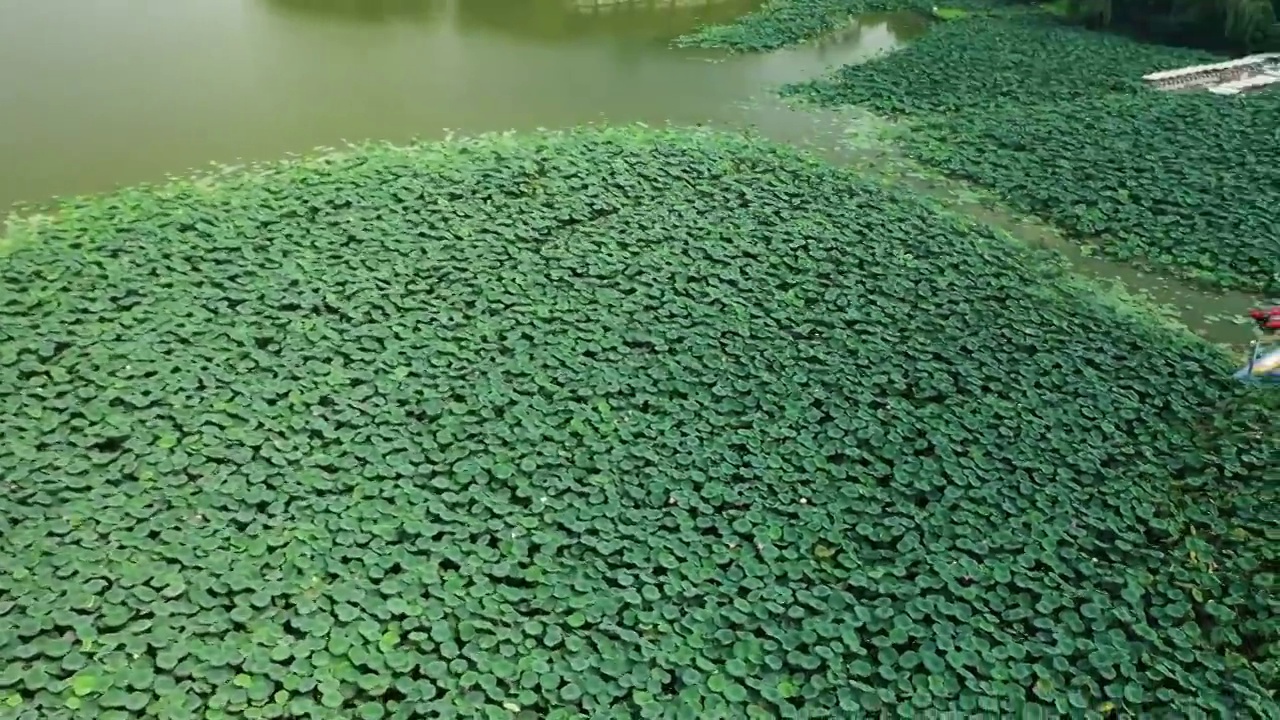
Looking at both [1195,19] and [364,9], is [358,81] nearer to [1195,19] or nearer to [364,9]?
[364,9]

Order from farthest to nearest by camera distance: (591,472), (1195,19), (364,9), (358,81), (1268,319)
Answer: (1195,19)
(364,9)
(358,81)
(1268,319)
(591,472)

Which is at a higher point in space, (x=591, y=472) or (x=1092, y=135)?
(x=1092, y=135)

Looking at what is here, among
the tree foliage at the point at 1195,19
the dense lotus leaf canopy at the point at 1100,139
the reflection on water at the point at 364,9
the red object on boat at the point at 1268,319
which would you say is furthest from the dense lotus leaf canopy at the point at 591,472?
the tree foliage at the point at 1195,19

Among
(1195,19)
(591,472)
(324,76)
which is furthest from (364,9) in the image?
(1195,19)

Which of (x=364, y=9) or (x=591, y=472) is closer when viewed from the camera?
(x=591, y=472)

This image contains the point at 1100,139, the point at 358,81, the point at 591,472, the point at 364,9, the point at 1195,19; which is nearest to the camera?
the point at 591,472

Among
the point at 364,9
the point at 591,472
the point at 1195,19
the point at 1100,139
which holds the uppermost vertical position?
the point at 1195,19
